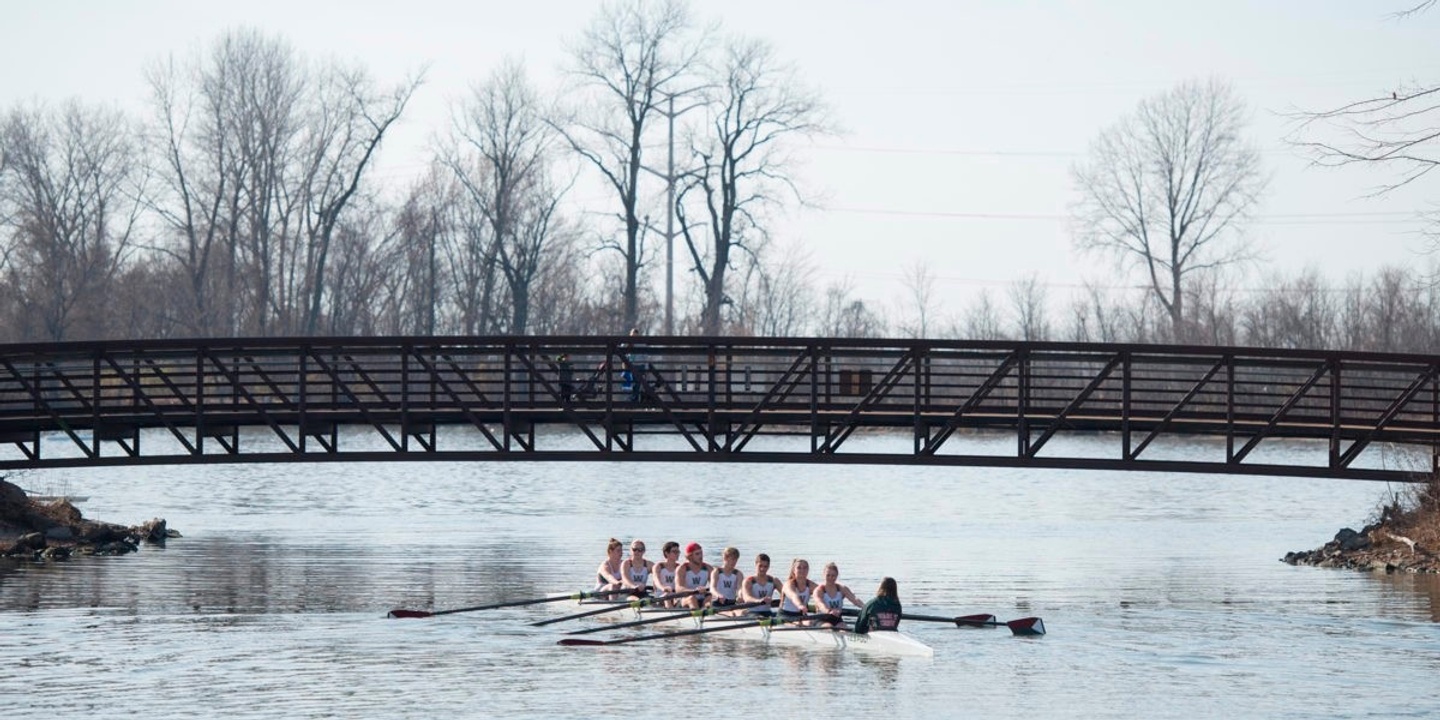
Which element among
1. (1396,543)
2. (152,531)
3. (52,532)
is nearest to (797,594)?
(1396,543)

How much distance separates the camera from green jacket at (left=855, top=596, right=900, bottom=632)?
28234 millimetres

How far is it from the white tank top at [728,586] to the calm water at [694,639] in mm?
1170

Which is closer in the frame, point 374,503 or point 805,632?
point 805,632

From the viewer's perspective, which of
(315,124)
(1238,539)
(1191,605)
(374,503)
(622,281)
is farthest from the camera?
(622,281)

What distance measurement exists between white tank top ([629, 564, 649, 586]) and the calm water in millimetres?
1365

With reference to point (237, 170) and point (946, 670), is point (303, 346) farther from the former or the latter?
point (237, 170)

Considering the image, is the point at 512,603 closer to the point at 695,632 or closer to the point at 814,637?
the point at 695,632

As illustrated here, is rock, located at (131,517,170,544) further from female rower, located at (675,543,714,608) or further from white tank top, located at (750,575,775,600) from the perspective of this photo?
white tank top, located at (750,575,775,600)

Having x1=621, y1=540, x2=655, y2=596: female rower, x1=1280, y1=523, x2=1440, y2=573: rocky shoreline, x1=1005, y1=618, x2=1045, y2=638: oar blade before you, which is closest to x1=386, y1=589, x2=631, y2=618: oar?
x1=621, y1=540, x2=655, y2=596: female rower

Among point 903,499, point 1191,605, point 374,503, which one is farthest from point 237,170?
point 1191,605

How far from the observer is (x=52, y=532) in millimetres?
42156

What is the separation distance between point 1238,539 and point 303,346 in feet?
75.4

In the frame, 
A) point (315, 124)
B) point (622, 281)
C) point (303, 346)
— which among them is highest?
point (315, 124)

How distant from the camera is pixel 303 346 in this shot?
38094 millimetres
